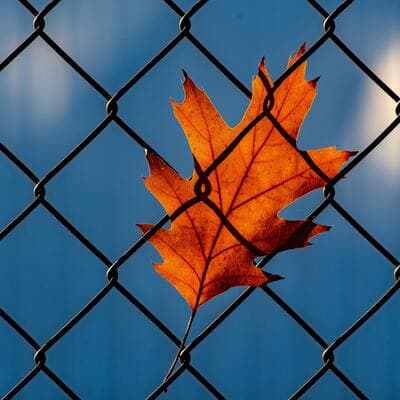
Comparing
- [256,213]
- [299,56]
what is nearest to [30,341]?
[256,213]

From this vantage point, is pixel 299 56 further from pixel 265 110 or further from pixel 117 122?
pixel 117 122

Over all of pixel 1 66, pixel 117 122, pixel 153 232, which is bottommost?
pixel 153 232

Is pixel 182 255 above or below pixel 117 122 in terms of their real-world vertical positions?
below

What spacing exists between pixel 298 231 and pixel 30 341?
321mm

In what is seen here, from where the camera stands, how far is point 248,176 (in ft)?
2.76

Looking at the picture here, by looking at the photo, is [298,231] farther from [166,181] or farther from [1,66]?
[1,66]

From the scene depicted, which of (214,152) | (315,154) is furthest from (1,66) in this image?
(315,154)

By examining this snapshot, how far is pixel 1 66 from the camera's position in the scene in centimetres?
82

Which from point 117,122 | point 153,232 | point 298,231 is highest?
point 117,122

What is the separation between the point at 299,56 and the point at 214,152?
0.14 meters

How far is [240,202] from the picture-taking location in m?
0.84

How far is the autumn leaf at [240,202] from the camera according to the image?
0.83 m

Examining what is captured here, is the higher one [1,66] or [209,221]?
[1,66]

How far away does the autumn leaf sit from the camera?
32.7 inches
